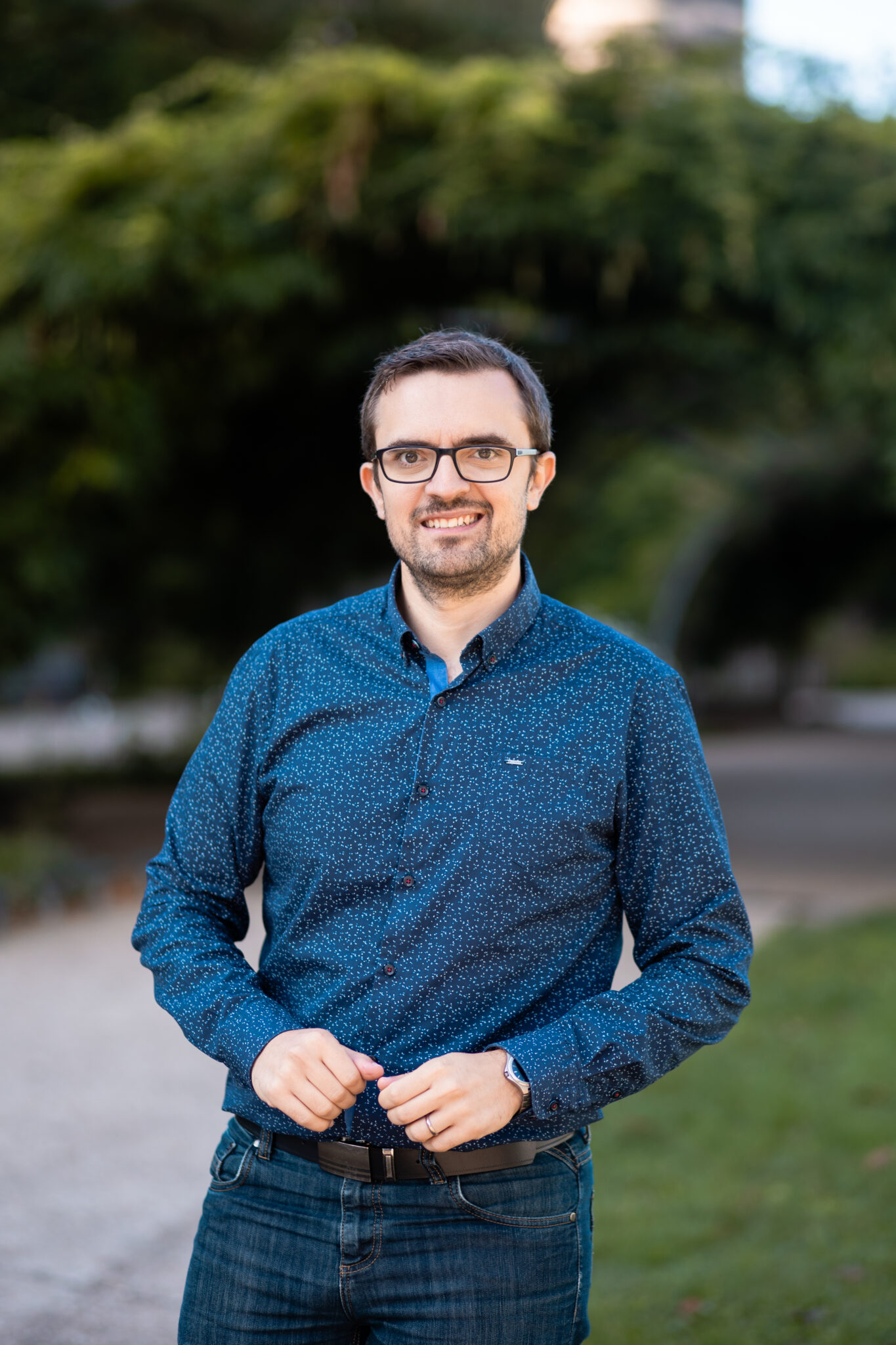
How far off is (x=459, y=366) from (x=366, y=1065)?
2.94ft

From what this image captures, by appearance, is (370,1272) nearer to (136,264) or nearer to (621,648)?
(621,648)

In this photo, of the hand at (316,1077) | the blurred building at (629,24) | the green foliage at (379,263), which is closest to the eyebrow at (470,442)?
the hand at (316,1077)

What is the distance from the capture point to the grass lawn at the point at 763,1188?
313 cm

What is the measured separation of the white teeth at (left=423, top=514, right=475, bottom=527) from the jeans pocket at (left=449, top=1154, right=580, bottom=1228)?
2.76 feet

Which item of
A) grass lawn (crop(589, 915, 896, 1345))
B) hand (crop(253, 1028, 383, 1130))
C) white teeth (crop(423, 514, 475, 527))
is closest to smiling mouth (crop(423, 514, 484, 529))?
white teeth (crop(423, 514, 475, 527))

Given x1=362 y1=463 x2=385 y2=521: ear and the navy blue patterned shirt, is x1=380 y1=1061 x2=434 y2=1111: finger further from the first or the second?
x1=362 y1=463 x2=385 y2=521: ear

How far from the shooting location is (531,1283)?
161 cm

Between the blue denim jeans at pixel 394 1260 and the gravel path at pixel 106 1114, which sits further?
the gravel path at pixel 106 1114

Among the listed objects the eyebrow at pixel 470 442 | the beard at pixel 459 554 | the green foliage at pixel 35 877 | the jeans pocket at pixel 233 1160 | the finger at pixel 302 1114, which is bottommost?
the green foliage at pixel 35 877

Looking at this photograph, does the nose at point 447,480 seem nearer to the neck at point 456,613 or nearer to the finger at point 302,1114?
the neck at point 456,613

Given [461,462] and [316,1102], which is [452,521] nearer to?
[461,462]

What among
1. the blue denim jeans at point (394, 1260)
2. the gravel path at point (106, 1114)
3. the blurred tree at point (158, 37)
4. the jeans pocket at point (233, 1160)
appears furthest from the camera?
the blurred tree at point (158, 37)

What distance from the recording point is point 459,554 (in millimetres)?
1682

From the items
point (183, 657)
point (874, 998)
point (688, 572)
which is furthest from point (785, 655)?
point (874, 998)
